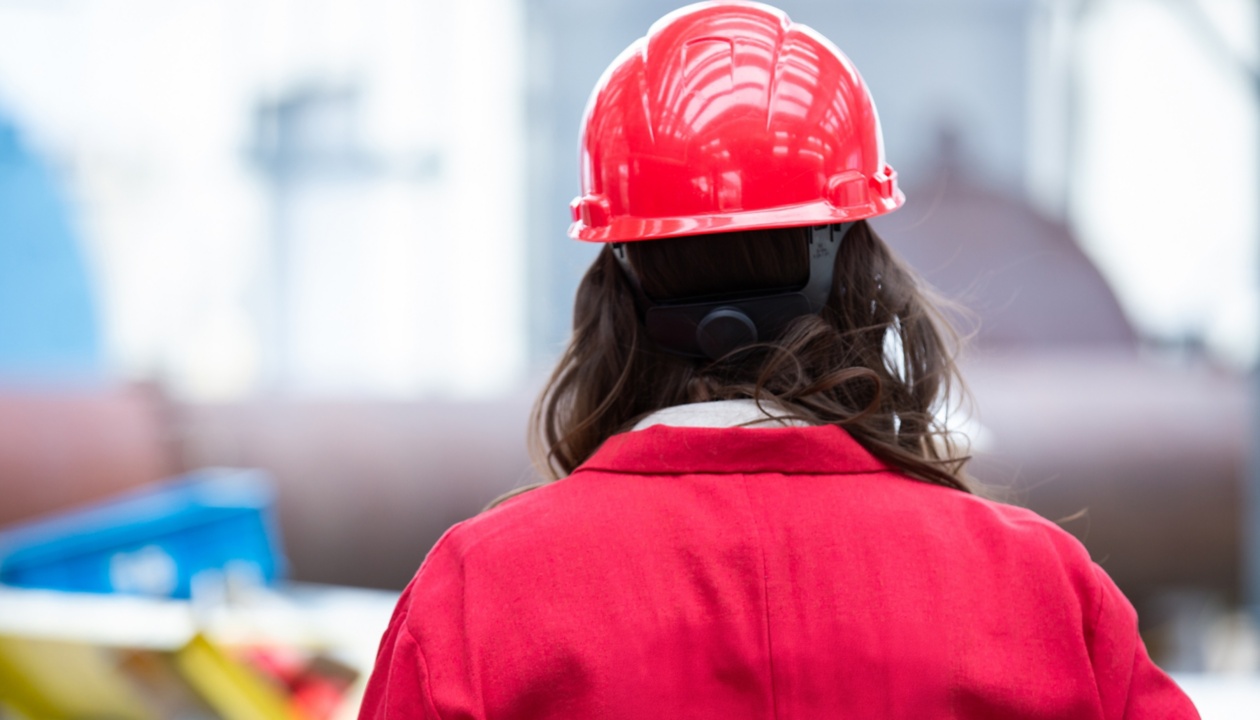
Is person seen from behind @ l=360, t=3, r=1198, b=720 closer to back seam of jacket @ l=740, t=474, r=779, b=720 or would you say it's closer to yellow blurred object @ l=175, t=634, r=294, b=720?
back seam of jacket @ l=740, t=474, r=779, b=720

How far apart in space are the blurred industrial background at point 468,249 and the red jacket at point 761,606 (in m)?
3.06

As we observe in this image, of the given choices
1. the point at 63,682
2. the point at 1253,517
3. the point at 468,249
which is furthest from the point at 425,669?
the point at 1253,517

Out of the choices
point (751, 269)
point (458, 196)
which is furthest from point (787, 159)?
point (458, 196)

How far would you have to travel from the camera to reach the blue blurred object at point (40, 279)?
509cm

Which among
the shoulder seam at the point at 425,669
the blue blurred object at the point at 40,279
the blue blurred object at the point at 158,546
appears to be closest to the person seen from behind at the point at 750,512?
the shoulder seam at the point at 425,669

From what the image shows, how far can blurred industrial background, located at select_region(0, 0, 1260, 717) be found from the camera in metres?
4.27

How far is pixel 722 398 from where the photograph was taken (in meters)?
1.15

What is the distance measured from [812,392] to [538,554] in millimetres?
340

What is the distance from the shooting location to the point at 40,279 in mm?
5152

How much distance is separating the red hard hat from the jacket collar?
9.1 inches

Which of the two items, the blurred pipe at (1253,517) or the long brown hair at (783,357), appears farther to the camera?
the blurred pipe at (1253,517)

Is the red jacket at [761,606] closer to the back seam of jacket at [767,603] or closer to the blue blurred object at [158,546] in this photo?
the back seam of jacket at [767,603]

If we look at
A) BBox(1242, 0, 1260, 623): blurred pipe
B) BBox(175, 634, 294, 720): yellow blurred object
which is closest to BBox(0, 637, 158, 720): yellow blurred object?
BBox(175, 634, 294, 720): yellow blurred object

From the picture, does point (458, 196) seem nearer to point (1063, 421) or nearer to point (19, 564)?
point (19, 564)
